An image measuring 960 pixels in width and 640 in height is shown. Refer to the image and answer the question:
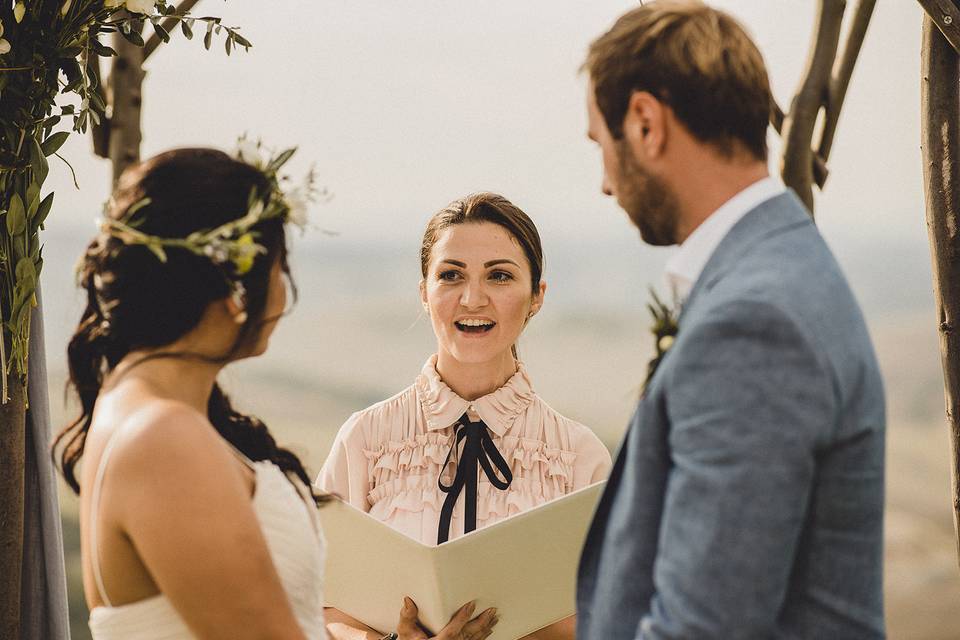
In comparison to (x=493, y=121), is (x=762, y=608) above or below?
below

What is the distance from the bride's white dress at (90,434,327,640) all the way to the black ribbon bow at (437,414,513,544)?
27.6 inches

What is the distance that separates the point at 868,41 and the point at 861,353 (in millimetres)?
3287

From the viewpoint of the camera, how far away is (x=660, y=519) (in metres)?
1.15

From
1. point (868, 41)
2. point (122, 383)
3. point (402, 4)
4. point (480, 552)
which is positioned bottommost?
point (480, 552)

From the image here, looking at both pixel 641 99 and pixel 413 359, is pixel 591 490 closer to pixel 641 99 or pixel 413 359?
pixel 641 99

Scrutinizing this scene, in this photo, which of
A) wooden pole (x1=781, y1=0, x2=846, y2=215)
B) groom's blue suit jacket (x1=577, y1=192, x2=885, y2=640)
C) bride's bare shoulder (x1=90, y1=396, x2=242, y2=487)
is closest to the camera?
groom's blue suit jacket (x1=577, y1=192, x2=885, y2=640)

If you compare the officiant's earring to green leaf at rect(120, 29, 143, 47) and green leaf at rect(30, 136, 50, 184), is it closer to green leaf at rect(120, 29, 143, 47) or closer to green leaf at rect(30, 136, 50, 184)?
green leaf at rect(30, 136, 50, 184)

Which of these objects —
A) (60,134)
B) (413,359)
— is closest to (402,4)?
(413,359)

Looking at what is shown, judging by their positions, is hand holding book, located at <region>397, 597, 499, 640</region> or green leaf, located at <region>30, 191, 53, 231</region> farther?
green leaf, located at <region>30, 191, 53, 231</region>

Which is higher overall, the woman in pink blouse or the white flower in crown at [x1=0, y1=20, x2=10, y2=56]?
the white flower in crown at [x1=0, y1=20, x2=10, y2=56]

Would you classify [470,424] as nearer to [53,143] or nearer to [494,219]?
[494,219]

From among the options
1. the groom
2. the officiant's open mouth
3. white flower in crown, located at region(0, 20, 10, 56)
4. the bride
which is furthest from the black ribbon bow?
white flower in crown, located at region(0, 20, 10, 56)

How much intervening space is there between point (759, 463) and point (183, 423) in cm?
66

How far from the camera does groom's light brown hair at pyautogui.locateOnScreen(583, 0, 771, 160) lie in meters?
1.17
